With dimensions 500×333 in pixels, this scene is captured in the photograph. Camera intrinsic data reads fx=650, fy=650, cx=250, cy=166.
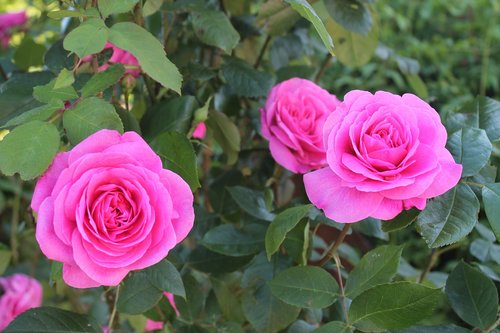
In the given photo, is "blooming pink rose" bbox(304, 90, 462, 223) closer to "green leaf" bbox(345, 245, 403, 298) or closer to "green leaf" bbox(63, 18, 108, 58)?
"green leaf" bbox(345, 245, 403, 298)

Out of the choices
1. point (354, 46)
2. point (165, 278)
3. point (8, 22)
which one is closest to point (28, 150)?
point (165, 278)

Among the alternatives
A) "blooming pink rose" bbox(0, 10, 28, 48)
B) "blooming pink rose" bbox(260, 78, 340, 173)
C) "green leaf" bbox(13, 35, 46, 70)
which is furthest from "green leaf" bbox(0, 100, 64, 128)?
"blooming pink rose" bbox(0, 10, 28, 48)

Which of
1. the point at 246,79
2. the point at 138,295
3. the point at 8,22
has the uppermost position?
the point at 246,79

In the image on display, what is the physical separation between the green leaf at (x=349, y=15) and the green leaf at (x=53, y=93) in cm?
34

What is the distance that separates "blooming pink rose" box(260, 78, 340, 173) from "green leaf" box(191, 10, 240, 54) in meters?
0.08

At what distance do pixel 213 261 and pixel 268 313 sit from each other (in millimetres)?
102

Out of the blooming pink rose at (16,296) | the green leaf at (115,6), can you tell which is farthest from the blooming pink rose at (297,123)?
the blooming pink rose at (16,296)

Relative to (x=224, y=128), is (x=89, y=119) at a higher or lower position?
higher

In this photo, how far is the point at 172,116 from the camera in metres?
0.67

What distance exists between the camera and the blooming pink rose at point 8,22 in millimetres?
1159

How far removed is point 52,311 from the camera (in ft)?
2.01

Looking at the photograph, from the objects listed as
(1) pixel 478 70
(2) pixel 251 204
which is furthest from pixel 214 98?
(1) pixel 478 70

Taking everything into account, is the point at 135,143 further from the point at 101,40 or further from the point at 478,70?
the point at 478,70

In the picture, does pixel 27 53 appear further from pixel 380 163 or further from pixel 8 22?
pixel 380 163
